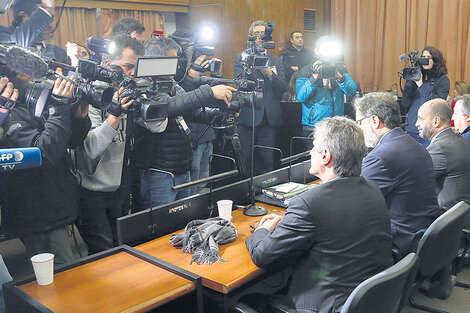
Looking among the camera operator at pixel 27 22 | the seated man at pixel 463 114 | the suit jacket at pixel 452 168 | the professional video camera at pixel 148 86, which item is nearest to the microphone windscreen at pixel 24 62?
the camera operator at pixel 27 22

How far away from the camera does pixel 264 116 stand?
416 centimetres

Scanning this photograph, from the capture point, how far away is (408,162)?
2.28 meters

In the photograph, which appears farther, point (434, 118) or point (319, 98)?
point (319, 98)

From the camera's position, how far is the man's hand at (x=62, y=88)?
1771 millimetres

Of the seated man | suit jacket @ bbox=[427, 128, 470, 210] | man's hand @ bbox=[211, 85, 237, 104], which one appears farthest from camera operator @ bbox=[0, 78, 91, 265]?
the seated man

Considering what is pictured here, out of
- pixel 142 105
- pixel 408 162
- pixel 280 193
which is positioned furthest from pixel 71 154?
pixel 408 162

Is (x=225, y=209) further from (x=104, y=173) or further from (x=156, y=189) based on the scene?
(x=104, y=173)

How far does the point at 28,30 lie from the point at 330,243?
126 centimetres

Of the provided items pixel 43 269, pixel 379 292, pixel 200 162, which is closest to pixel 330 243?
pixel 379 292

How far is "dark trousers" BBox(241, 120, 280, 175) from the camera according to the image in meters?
4.09

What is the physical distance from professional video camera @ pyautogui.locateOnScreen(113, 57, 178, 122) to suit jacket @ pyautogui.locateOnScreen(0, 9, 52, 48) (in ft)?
1.68

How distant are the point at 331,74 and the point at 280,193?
1.81 meters

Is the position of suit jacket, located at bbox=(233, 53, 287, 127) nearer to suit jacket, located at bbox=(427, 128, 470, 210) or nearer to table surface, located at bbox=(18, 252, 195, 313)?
suit jacket, located at bbox=(427, 128, 470, 210)

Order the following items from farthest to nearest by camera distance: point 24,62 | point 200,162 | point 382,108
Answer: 1. point 200,162
2. point 382,108
3. point 24,62
